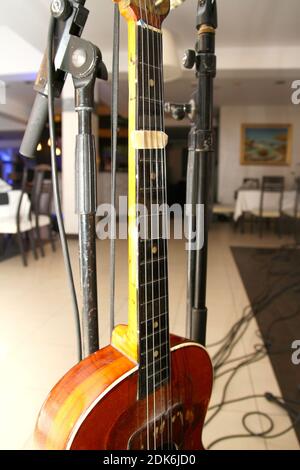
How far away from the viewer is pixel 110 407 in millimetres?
508

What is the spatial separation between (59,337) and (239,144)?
6562mm

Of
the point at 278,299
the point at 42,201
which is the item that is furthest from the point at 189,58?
the point at 42,201

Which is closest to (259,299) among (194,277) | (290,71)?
(194,277)

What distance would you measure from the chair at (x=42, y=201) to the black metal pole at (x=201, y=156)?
249cm

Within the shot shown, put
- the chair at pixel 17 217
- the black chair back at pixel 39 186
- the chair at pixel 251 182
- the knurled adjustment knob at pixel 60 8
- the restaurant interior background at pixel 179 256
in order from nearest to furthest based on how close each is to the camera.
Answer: the knurled adjustment knob at pixel 60 8 < the restaurant interior background at pixel 179 256 < the chair at pixel 17 217 < the black chair back at pixel 39 186 < the chair at pixel 251 182

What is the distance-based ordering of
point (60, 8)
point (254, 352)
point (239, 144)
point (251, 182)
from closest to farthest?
point (60, 8) → point (254, 352) → point (251, 182) → point (239, 144)

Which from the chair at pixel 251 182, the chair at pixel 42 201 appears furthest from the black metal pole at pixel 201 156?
the chair at pixel 251 182

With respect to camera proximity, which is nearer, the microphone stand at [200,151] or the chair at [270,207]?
the microphone stand at [200,151]

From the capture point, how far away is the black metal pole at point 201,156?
74 cm

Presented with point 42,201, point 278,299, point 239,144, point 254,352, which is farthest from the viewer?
point 239,144

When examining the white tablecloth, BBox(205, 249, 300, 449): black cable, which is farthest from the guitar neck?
the white tablecloth

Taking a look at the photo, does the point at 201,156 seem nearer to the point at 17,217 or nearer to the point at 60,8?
Answer: the point at 60,8

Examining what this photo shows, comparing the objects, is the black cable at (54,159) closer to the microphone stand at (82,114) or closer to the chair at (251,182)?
the microphone stand at (82,114)

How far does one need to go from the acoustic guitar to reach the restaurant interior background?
0.10 m
